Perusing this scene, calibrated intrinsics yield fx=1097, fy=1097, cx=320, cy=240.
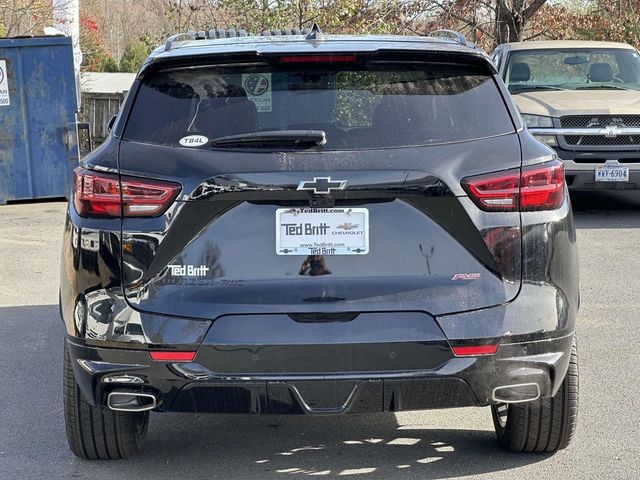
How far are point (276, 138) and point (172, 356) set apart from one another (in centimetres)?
86

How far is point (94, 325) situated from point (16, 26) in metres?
18.2

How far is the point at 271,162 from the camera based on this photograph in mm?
3916

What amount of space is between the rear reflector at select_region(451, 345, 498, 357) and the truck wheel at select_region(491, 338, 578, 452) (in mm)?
497

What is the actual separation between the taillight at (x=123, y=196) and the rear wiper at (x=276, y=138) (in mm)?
262

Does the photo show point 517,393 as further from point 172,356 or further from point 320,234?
point 172,356

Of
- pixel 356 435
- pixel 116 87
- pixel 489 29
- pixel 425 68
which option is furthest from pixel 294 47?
pixel 116 87

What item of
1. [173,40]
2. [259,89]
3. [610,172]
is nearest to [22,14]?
[610,172]

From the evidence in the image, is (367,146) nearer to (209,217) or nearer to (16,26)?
(209,217)

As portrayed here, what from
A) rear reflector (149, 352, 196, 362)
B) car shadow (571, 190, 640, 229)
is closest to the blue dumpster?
car shadow (571, 190, 640, 229)

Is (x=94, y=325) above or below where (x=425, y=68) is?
below

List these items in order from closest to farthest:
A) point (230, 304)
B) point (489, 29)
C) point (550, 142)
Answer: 1. point (230, 304)
2. point (550, 142)
3. point (489, 29)

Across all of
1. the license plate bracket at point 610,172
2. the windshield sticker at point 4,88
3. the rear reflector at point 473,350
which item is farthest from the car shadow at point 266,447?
the windshield sticker at point 4,88

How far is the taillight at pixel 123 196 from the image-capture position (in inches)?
154

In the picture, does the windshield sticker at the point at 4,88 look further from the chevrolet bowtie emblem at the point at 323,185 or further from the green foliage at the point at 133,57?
the green foliage at the point at 133,57
